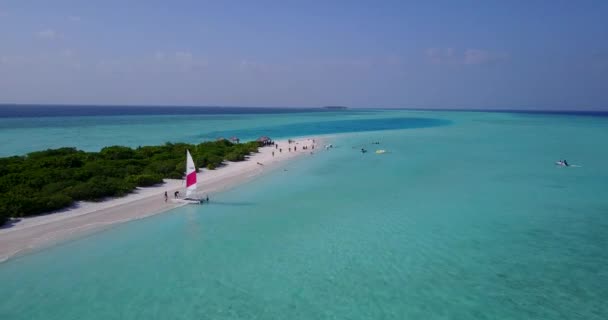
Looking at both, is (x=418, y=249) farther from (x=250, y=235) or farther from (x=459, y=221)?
(x=250, y=235)

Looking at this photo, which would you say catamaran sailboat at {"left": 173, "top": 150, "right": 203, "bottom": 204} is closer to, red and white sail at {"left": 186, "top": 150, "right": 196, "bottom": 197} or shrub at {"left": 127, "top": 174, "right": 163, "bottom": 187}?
red and white sail at {"left": 186, "top": 150, "right": 196, "bottom": 197}

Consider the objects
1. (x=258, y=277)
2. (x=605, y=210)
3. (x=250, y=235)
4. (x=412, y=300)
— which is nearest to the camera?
(x=412, y=300)

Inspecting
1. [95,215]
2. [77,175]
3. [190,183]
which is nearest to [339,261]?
[190,183]

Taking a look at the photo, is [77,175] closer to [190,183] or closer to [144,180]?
[144,180]

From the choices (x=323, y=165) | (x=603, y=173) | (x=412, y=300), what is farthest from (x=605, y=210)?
(x=323, y=165)

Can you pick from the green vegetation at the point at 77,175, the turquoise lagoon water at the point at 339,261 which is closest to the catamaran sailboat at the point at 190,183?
the turquoise lagoon water at the point at 339,261

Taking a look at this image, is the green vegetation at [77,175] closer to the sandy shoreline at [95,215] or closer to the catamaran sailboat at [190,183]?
the sandy shoreline at [95,215]
